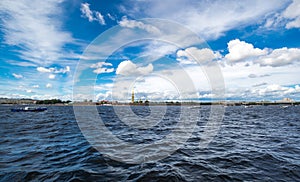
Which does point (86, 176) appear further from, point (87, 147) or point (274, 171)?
point (274, 171)

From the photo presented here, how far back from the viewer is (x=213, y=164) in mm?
9656

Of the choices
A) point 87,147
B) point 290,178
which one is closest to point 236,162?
point 290,178

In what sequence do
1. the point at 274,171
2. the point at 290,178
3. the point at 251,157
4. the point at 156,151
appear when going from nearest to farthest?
the point at 290,178 → the point at 274,171 → the point at 251,157 → the point at 156,151

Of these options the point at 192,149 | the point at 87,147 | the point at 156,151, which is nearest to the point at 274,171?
the point at 192,149

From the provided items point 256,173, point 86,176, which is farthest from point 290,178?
point 86,176

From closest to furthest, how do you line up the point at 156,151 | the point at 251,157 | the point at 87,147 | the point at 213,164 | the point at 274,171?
the point at 274,171, the point at 213,164, the point at 251,157, the point at 156,151, the point at 87,147

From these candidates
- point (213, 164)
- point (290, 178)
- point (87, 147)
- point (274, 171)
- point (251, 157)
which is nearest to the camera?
point (290, 178)

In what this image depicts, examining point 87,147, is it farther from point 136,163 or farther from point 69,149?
point 136,163

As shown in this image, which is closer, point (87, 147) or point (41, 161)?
point (41, 161)

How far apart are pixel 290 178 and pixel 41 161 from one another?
13.1 m

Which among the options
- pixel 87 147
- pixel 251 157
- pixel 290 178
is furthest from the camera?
pixel 87 147

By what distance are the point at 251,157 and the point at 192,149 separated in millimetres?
3867

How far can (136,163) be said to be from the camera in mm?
9695

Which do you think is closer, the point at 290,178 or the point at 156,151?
the point at 290,178
